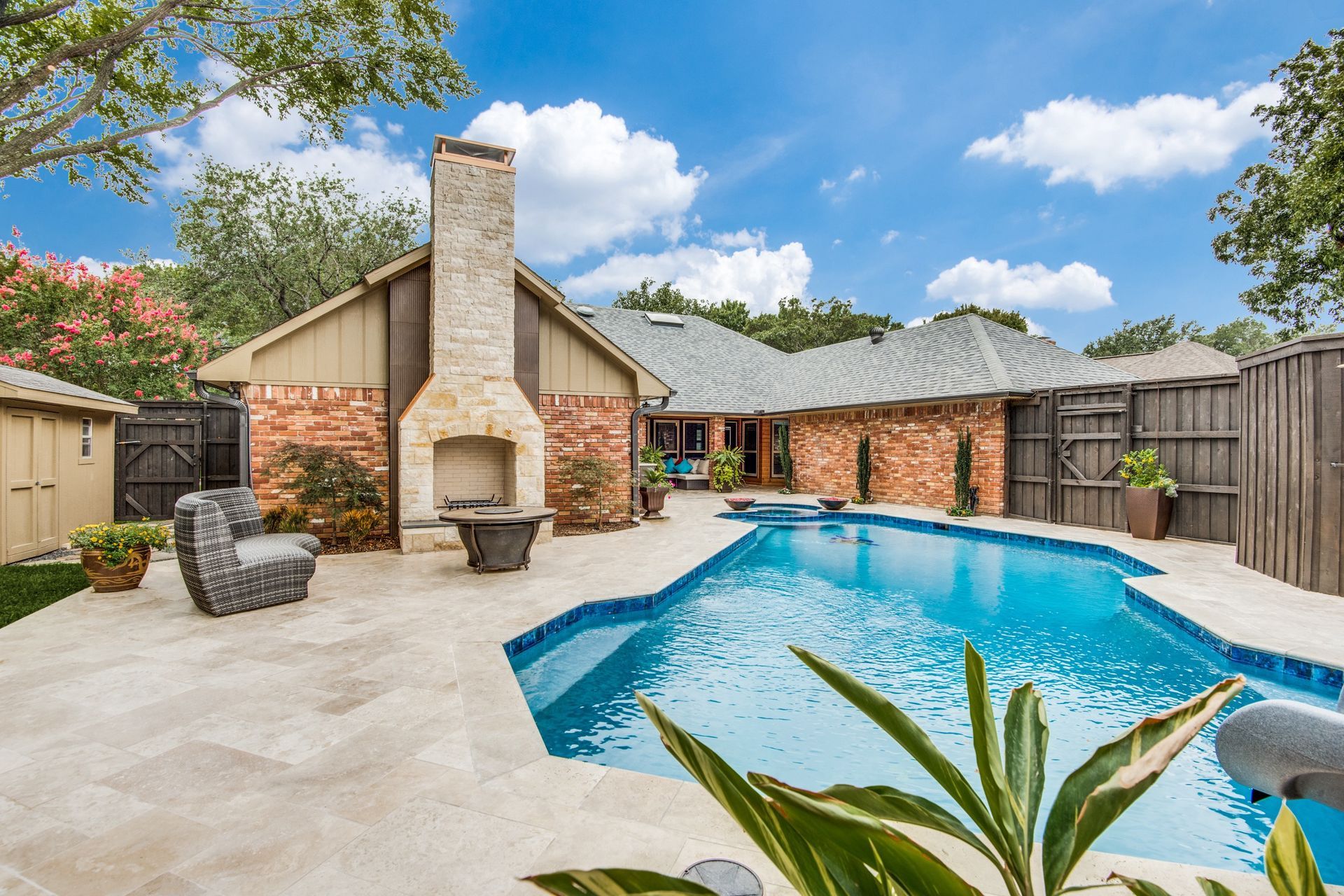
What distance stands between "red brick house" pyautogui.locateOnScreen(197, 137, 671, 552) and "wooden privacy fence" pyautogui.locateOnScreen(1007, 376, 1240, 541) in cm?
912

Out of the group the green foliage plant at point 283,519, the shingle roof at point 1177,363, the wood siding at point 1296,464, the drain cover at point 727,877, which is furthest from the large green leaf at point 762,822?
the shingle roof at point 1177,363

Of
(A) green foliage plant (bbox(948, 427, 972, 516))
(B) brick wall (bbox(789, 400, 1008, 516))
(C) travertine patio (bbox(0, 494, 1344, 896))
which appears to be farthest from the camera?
(A) green foliage plant (bbox(948, 427, 972, 516))

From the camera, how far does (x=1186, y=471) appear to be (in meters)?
8.97

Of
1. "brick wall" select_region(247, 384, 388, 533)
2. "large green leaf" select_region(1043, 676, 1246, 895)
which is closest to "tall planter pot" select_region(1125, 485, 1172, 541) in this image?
"large green leaf" select_region(1043, 676, 1246, 895)

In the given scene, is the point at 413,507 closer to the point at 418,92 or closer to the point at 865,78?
the point at 418,92

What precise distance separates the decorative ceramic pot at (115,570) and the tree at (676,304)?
27.4 meters

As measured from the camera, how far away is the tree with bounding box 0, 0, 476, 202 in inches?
283

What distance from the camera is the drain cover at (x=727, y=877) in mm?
1889

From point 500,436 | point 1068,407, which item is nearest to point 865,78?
point 1068,407

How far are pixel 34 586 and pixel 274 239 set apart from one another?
14.6 metres

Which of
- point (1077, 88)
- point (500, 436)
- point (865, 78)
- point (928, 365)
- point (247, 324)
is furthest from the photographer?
point (247, 324)

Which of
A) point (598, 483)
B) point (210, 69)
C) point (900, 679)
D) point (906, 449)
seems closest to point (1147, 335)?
point (906, 449)

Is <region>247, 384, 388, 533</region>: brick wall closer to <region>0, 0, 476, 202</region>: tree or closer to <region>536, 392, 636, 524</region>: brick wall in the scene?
<region>536, 392, 636, 524</region>: brick wall

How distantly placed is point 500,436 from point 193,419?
6564mm
